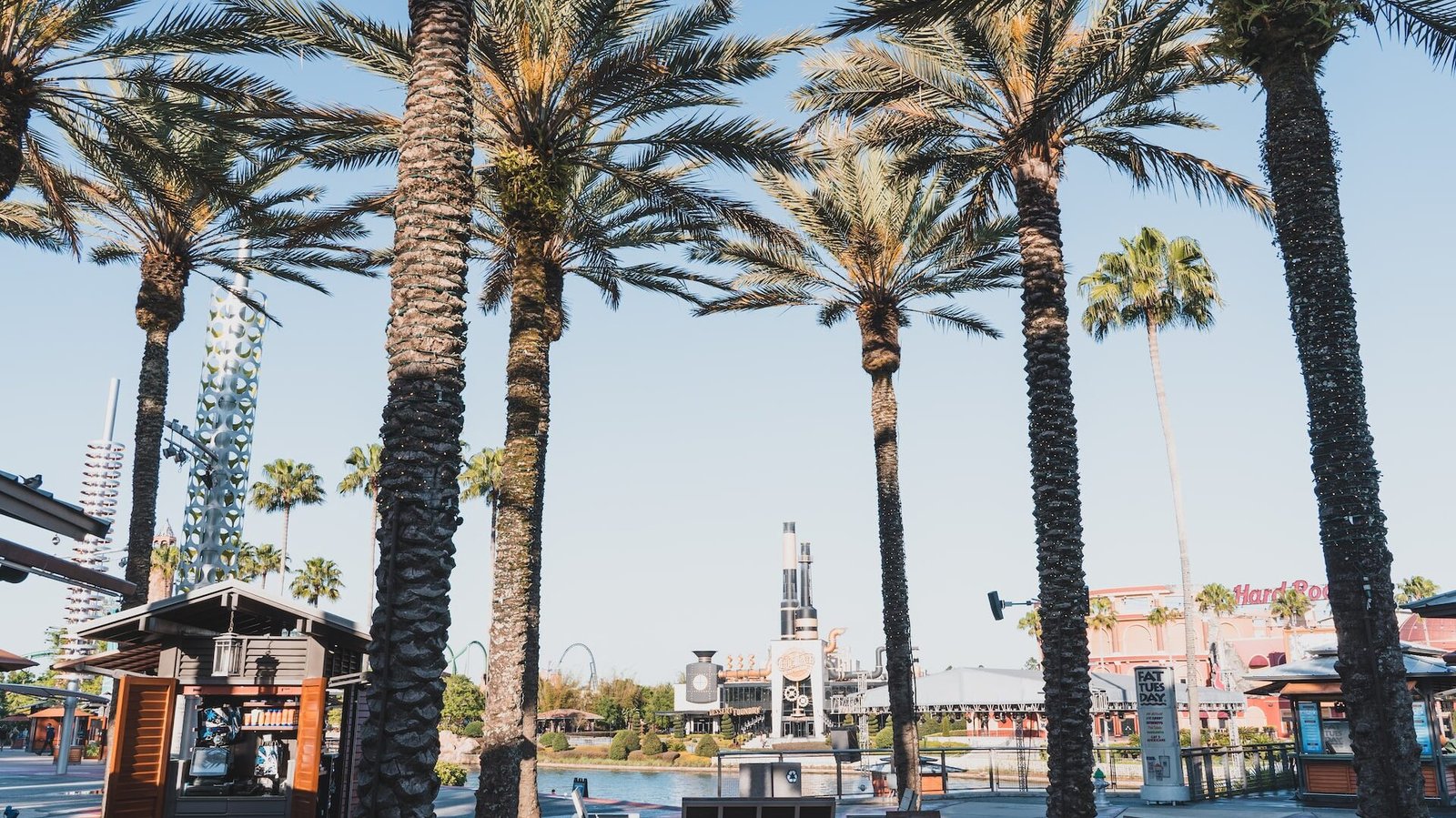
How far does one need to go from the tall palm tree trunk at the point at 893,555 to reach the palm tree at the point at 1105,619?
6616cm

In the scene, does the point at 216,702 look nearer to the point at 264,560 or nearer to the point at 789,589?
the point at 264,560

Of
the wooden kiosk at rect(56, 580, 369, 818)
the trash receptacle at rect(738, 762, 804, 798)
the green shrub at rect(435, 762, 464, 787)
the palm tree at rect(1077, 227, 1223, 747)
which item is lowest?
the green shrub at rect(435, 762, 464, 787)

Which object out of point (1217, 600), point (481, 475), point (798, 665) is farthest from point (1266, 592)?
point (481, 475)

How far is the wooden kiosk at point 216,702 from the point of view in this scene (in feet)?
47.8

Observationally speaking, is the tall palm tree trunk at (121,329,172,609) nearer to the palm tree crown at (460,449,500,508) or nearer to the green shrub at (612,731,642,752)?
the palm tree crown at (460,449,500,508)

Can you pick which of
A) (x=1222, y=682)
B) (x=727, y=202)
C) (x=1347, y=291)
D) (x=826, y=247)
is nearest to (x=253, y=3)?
(x=727, y=202)

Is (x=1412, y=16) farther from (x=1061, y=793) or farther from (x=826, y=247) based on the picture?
(x=826, y=247)

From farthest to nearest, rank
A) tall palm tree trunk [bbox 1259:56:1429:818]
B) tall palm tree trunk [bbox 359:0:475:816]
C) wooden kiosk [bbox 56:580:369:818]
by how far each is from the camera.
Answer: wooden kiosk [bbox 56:580:369:818] → tall palm tree trunk [bbox 1259:56:1429:818] → tall palm tree trunk [bbox 359:0:475:816]

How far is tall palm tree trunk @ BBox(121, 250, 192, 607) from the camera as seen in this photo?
17.9 metres

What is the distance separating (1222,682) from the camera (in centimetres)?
7694

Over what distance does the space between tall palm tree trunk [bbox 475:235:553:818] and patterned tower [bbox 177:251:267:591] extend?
2933cm

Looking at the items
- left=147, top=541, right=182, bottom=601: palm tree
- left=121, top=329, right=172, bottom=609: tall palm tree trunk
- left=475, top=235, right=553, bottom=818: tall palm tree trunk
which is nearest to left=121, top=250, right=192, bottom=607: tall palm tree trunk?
left=121, top=329, right=172, bottom=609: tall palm tree trunk

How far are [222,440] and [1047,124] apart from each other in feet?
125

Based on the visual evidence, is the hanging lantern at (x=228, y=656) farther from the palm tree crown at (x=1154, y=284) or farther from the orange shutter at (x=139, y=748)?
the palm tree crown at (x=1154, y=284)
